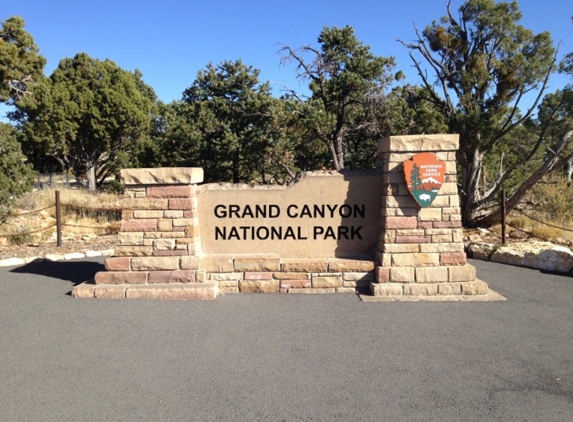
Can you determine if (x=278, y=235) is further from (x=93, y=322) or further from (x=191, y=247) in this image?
(x=93, y=322)

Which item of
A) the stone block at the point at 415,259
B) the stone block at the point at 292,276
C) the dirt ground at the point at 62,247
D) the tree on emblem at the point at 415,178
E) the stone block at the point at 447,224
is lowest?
the dirt ground at the point at 62,247

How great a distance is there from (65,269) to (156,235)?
316cm

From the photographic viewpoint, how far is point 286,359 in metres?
4.53

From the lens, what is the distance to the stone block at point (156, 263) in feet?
22.5

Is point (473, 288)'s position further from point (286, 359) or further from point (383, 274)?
point (286, 359)

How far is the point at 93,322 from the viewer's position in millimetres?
5676

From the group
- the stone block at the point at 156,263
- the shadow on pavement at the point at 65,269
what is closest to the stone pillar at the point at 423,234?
the stone block at the point at 156,263

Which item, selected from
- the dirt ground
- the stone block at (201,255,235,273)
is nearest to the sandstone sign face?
the stone block at (201,255,235,273)

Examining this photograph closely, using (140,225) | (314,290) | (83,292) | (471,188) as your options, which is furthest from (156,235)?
(471,188)

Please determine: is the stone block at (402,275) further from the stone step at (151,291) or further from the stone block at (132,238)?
the stone block at (132,238)

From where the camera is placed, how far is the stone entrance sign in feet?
22.0

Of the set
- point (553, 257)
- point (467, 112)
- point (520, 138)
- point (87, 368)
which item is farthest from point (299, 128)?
point (520, 138)

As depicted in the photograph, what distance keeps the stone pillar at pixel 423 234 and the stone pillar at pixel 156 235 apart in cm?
289

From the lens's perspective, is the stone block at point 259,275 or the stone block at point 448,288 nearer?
the stone block at point 448,288
